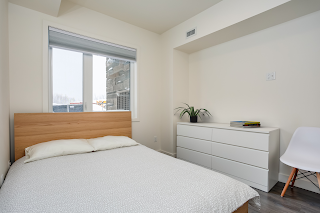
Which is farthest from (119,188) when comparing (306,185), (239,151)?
(306,185)

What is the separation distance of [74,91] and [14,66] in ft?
2.49

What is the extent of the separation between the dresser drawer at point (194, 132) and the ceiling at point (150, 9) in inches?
73.3

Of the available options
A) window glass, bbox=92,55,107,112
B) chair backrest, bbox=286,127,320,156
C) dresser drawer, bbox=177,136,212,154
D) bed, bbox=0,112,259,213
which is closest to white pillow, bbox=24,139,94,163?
bed, bbox=0,112,259,213

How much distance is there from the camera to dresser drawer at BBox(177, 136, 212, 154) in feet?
8.53

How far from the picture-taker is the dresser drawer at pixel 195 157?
260 cm

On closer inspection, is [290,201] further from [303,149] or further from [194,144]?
[194,144]

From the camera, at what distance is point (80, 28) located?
8.47 ft

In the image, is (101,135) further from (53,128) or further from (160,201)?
(160,201)

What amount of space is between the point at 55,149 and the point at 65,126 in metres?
0.50

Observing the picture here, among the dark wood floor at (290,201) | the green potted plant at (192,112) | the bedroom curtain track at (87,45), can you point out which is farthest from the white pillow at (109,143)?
the dark wood floor at (290,201)

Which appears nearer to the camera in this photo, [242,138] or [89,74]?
[242,138]

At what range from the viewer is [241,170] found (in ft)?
7.23

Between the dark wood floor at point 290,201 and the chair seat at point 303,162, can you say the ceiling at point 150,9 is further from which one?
the dark wood floor at point 290,201

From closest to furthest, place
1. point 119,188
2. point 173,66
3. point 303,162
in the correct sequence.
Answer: point 119,188 → point 303,162 → point 173,66
